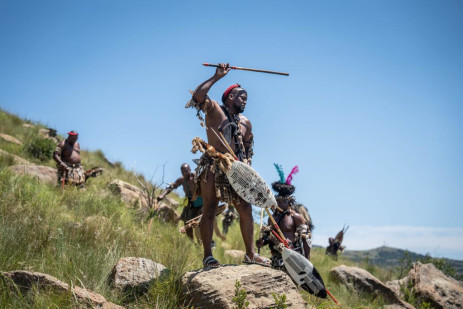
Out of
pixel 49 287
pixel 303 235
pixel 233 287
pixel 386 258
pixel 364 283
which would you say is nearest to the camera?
pixel 49 287

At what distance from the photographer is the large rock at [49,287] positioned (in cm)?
308

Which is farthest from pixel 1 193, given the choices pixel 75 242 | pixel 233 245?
pixel 233 245

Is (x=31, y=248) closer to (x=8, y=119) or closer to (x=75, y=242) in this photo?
(x=75, y=242)

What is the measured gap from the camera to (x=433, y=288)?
754cm

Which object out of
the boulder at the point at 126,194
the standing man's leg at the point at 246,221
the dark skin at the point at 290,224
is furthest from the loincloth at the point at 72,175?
the standing man's leg at the point at 246,221

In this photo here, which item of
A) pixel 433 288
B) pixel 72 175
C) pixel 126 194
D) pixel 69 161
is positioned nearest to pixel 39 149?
pixel 69 161

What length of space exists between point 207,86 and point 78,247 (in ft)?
7.15

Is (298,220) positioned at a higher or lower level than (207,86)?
lower

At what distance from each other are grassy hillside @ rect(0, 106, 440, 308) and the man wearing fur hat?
0.67 meters

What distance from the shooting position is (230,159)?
4.09 metres

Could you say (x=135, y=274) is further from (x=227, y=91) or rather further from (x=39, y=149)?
(x=39, y=149)

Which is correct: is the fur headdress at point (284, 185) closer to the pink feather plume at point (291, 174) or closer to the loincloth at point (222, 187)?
the pink feather plume at point (291, 174)

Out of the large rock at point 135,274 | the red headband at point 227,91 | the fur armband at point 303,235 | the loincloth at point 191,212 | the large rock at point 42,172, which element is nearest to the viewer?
the large rock at point 135,274

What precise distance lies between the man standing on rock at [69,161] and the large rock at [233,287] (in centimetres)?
673
